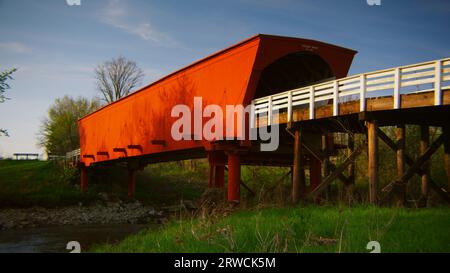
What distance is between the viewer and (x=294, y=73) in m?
18.1

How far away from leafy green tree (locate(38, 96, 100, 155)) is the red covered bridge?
79.0ft

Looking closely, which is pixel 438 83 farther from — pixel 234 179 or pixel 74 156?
pixel 74 156

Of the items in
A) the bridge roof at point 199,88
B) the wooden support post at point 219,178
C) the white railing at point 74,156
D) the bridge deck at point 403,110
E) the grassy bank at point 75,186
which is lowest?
the grassy bank at point 75,186

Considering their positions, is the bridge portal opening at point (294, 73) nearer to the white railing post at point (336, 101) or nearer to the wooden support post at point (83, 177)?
the white railing post at point (336, 101)

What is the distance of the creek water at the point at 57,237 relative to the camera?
50.7 ft

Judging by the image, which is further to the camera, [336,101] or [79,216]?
[79,216]

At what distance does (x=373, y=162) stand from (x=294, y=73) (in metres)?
7.96

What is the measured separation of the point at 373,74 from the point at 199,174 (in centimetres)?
3567

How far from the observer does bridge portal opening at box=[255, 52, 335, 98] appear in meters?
16.7

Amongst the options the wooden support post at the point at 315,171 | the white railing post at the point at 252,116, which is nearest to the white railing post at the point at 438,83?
the white railing post at the point at 252,116

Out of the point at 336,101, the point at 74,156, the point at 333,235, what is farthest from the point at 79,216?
the point at 333,235

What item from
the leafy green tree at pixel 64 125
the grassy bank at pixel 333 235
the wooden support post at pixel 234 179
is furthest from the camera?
the leafy green tree at pixel 64 125

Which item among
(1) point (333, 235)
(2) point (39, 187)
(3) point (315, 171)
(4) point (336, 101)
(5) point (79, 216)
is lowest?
(5) point (79, 216)

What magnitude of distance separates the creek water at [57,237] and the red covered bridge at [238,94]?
444 centimetres
